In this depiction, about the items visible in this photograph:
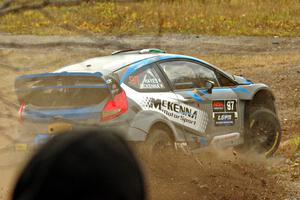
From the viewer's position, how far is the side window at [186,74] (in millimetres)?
8070

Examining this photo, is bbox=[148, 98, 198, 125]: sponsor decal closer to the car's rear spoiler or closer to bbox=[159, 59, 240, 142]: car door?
bbox=[159, 59, 240, 142]: car door

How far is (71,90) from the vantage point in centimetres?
712

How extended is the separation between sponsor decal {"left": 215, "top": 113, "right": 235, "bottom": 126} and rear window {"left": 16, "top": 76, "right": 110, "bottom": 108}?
6.31 feet

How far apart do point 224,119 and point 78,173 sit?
772 centimetres

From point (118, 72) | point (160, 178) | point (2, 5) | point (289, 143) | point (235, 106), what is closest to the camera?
point (2, 5)

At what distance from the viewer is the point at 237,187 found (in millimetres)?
6941

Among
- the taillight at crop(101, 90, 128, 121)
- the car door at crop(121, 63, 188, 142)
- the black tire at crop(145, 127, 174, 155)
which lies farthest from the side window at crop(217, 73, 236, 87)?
the taillight at crop(101, 90, 128, 121)

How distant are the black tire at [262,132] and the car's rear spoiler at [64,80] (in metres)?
2.74

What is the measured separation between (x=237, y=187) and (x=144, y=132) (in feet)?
3.62

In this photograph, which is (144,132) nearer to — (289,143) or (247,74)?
(289,143)

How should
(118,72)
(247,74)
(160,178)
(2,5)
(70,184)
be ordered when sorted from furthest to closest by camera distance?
(247,74), (118,72), (160,178), (2,5), (70,184)

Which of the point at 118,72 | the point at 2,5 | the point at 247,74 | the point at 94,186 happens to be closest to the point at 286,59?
the point at 247,74

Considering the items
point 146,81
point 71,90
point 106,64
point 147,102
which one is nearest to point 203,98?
point 146,81

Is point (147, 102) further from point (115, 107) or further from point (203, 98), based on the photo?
point (203, 98)
